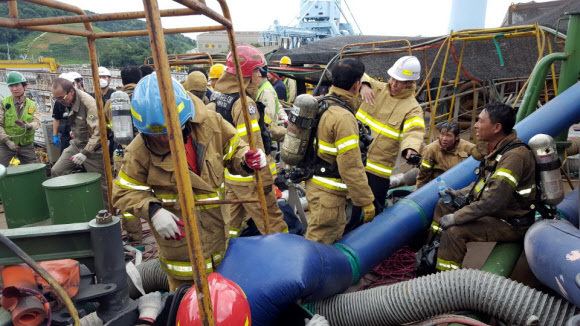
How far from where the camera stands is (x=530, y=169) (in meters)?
2.87

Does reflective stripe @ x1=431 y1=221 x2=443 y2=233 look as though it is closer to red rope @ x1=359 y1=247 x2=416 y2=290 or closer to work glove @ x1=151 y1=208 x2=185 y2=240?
red rope @ x1=359 y1=247 x2=416 y2=290

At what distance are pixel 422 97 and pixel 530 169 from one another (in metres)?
7.16

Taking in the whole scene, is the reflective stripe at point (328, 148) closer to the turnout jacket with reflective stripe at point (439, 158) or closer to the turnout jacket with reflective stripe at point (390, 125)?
the turnout jacket with reflective stripe at point (390, 125)

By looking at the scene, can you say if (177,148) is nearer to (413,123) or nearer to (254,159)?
(254,159)

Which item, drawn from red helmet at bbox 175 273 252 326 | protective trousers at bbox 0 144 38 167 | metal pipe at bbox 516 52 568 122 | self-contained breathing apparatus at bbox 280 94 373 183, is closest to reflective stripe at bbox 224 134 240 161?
self-contained breathing apparatus at bbox 280 94 373 183

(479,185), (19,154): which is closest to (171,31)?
(479,185)

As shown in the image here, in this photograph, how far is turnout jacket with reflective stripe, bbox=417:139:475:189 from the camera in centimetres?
444

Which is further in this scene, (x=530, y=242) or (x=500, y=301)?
(x=530, y=242)

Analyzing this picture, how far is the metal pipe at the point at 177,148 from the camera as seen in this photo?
3.91 ft

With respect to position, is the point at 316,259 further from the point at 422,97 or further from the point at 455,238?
the point at 422,97

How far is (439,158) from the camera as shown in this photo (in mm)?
4516

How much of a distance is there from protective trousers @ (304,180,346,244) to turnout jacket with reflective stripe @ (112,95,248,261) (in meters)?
0.83

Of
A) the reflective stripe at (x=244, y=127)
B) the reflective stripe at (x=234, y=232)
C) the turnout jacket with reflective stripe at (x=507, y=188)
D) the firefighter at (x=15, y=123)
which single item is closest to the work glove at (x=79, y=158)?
the firefighter at (x=15, y=123)

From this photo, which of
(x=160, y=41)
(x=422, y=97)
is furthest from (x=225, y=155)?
(x=422, y=97)
